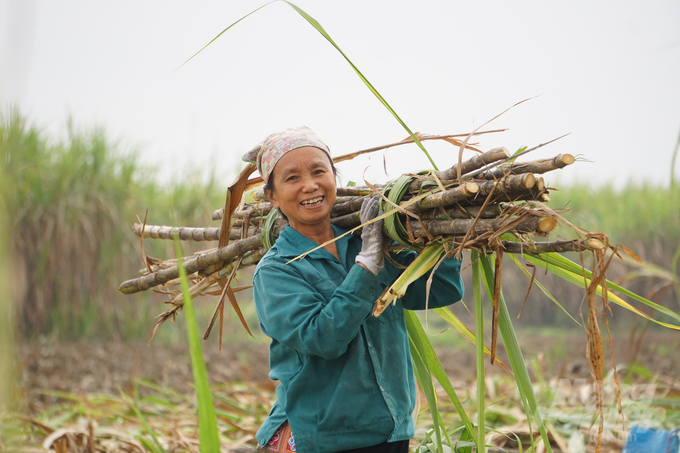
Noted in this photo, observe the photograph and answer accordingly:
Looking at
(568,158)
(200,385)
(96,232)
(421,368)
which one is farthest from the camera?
(96,232)

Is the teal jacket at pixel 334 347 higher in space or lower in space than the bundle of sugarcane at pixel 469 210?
lower

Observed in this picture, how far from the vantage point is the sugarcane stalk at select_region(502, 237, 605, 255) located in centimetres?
98

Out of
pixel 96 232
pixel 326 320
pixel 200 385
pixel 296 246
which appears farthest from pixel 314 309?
pixel 96 232

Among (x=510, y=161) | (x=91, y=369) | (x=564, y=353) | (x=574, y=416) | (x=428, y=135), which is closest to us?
(x=510, y=161)

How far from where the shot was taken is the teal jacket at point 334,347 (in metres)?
1.21

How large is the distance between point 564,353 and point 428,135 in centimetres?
434

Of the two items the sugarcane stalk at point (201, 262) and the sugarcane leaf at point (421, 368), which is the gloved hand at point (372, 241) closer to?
the sugarcane leaf at point (421, 368)

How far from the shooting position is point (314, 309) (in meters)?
1.23

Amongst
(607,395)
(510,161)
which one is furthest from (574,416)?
(510,161)

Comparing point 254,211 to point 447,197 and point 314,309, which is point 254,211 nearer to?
point 314,309

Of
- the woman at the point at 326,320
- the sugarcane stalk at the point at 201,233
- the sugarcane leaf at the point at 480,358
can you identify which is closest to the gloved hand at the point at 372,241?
the woman at the point at 326,320

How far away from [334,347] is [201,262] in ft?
2.66

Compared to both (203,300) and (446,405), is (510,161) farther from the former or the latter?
(203,300)

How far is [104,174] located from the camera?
217 inches
